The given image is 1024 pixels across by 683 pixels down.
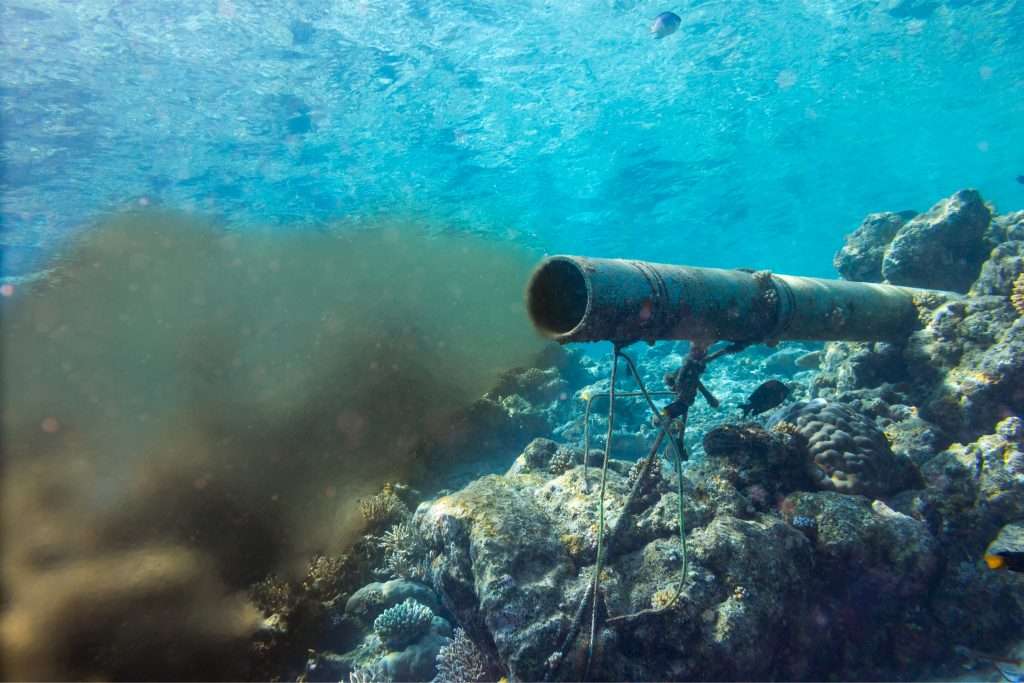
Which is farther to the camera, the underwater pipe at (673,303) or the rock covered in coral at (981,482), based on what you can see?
the rock covered in coral at (981,482)

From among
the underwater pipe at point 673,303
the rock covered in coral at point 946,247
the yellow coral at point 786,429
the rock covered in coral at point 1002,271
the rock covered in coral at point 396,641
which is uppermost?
the rock covered in coral at point 946,247

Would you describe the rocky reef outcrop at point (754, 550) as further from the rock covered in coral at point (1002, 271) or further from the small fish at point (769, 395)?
the small fish at point (769, 395)

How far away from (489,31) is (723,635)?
1498 cm

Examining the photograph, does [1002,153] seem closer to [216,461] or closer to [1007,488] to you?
[1007,488]

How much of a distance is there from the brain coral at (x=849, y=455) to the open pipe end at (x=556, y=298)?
11.5 feet

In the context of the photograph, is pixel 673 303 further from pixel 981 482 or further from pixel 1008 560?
pixel 981 482

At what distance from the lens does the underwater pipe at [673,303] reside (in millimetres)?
3275

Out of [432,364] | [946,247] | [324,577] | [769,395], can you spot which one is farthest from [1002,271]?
[324,577]

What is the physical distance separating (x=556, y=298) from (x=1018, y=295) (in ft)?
23.4

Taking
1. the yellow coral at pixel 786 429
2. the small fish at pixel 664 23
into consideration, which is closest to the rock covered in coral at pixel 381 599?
the yellow coral at pixel 786 429

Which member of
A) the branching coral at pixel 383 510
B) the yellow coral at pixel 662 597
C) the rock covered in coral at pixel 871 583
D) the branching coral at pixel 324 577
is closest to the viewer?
the yellow coral at pixel 662 597

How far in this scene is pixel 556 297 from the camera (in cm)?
356

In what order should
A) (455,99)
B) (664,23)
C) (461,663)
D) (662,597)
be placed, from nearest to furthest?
(662,597) < (461,663) < (664,23) < (455,99)

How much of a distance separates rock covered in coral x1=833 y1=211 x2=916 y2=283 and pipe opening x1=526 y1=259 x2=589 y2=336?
9.35 m
